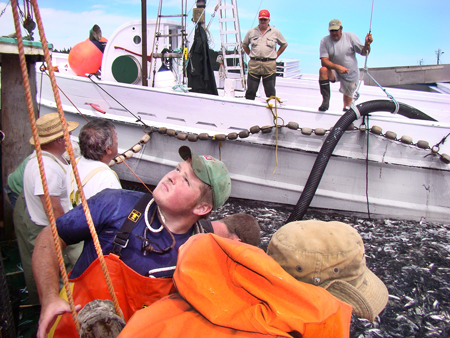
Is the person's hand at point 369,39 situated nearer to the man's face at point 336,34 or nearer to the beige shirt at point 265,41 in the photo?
the man's face at point 336,34

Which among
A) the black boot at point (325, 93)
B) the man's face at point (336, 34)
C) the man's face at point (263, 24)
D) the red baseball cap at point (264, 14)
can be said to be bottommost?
the black boot at point (325, 93)

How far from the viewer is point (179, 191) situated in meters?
1.46

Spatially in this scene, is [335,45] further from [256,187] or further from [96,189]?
[96,189]

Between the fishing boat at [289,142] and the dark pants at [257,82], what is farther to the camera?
the dark pants at [257,82]

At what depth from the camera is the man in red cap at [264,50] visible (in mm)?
5754

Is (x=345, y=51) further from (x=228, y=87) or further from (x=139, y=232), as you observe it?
(x=139, y=232)

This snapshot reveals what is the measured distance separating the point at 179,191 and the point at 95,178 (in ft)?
3.58

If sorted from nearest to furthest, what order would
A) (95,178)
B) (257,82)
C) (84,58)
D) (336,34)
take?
1. (95,178)
2. (336,34)
3. (257,82)
4. (84,58)

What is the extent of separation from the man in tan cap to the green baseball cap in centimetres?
141

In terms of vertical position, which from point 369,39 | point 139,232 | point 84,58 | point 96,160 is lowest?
point 139,232

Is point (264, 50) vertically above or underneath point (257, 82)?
above

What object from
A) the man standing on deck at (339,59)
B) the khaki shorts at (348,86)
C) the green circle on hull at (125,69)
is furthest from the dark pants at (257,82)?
the green circle on hull at (125,69)

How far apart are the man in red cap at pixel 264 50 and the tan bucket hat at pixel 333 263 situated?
5.00 meters

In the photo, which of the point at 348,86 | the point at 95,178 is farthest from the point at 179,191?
the point at 348,86
